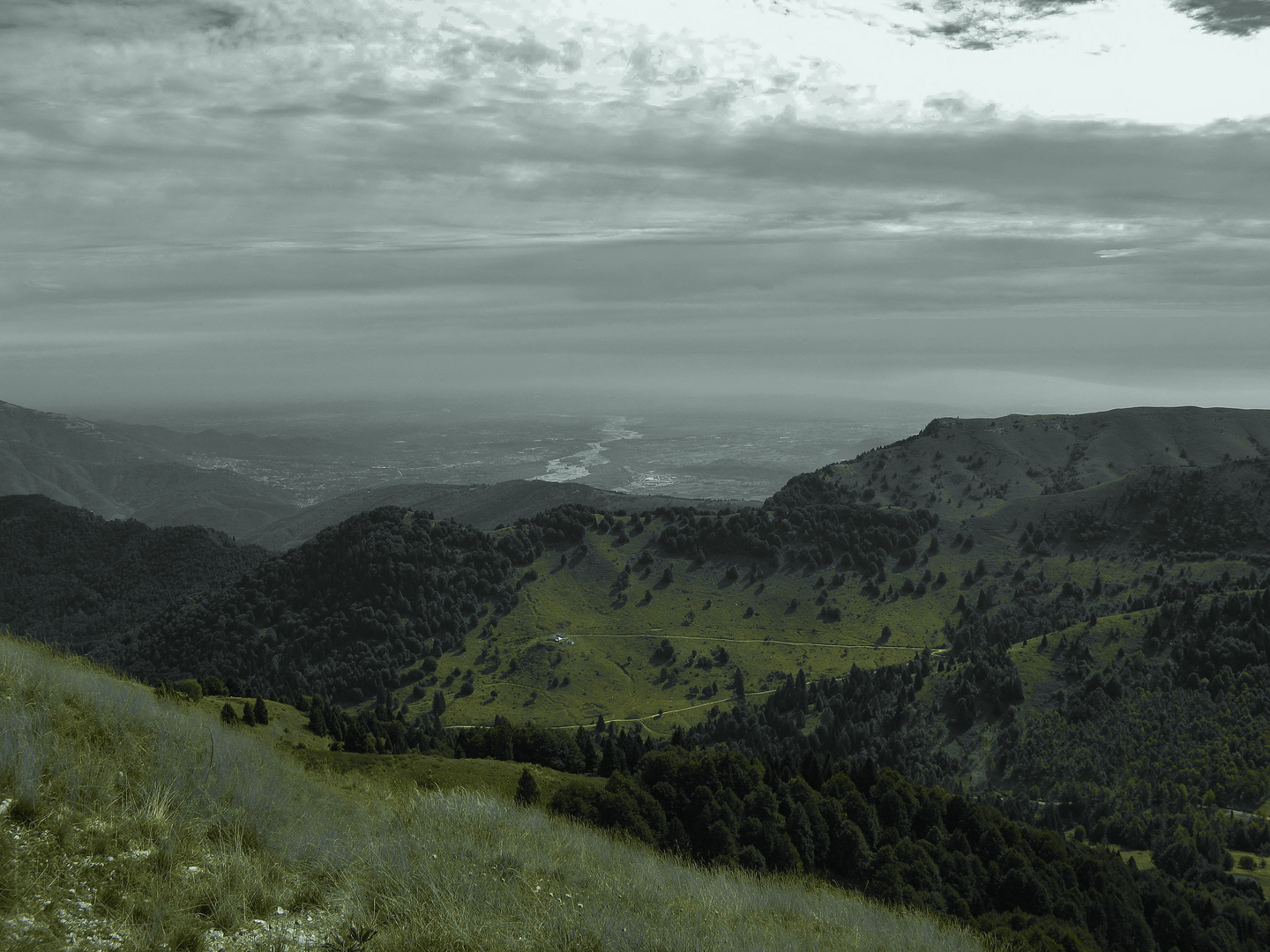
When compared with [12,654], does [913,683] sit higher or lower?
lower

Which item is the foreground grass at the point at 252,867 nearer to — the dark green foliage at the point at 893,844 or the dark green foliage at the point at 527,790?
the dark green foliage at the point at 893,844

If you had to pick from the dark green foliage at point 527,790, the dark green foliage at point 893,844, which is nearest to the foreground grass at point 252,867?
the dark green foliage at point 893,844

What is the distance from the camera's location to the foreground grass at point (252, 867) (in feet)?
36.5

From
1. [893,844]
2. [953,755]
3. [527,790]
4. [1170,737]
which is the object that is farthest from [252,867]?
[1170,737]

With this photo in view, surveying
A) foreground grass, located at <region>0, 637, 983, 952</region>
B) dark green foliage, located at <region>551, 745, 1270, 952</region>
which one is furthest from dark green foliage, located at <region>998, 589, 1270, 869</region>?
foreground grass, located at <region>0, 637, 983, 952</region>

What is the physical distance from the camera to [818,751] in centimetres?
14650

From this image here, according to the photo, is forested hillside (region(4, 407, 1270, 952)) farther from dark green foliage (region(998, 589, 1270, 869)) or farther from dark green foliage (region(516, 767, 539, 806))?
dark green foliage (region(516, 767, 539, 806))

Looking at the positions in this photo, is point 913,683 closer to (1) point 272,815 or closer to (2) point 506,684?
(2) point 506,684

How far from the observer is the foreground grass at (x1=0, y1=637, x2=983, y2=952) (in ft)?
36.5

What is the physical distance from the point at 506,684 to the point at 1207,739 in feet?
459

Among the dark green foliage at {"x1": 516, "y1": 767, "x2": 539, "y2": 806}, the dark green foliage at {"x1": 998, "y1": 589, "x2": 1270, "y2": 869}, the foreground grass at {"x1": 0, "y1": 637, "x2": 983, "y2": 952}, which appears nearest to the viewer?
the foreground grass at {"x1": 0, "y1": 637, "x2": 983, "y2": 952}

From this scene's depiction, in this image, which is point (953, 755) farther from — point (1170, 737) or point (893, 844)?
point (893, 844)

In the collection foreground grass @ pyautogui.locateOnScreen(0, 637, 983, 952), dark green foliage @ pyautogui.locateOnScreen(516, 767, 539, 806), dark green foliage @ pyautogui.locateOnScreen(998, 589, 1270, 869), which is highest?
foreground grass @ pyautogui.locateOnScreen(0, 637, 983, 952)

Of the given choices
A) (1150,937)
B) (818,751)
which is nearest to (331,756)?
(1150,937)
